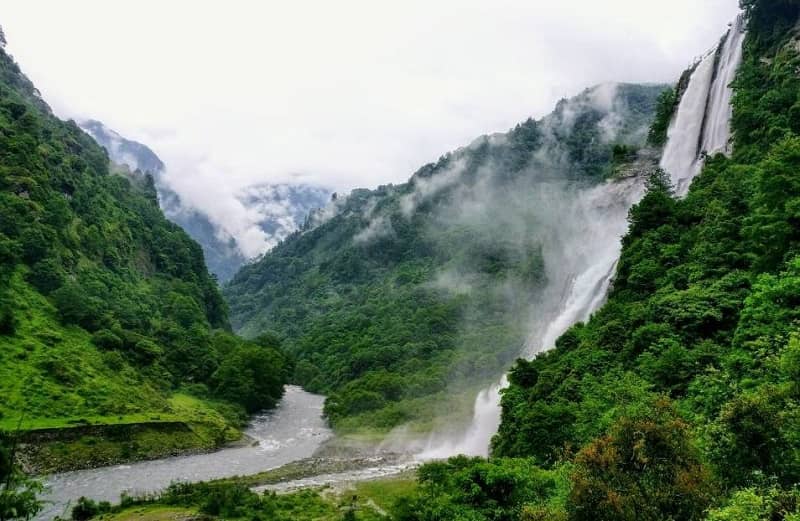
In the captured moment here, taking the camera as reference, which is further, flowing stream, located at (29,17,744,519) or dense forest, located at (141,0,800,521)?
flowing stream, located at (29,17,744,519)

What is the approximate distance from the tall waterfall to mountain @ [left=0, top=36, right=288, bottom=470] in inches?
1707

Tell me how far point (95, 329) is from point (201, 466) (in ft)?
130

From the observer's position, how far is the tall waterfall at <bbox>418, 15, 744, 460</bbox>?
7581 cm

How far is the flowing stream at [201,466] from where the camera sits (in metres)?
59.6

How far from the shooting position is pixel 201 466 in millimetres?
74875

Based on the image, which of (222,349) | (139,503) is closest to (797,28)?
(139,503)

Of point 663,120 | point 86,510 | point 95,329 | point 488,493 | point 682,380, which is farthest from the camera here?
point 663,120

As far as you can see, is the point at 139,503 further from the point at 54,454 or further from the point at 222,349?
the point at 222,349

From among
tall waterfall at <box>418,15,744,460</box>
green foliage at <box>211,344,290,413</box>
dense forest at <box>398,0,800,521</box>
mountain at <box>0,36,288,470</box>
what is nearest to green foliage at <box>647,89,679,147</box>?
tall waterfall at <box>418,15,744,460</box>

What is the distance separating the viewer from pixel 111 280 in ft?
408

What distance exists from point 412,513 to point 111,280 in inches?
4454

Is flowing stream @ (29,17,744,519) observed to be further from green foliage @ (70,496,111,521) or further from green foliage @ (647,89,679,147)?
green foliage @ (647,89,679,147)

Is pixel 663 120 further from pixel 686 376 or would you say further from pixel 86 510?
pixel 86 510

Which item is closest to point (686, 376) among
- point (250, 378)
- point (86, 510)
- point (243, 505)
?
point (243, 505)
